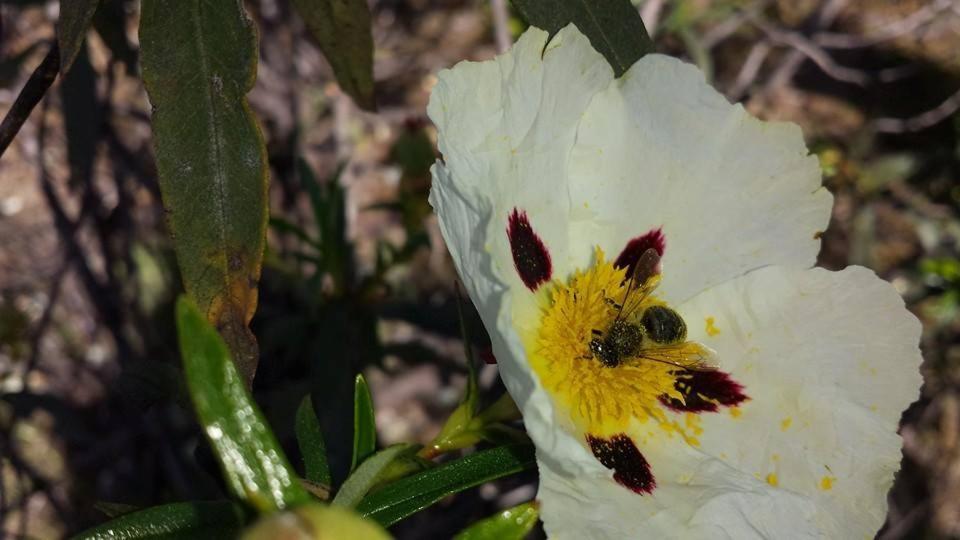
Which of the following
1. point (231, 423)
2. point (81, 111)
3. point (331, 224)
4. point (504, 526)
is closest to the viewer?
point (231, 423)

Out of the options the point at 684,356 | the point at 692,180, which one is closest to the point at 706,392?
the point at 684,356

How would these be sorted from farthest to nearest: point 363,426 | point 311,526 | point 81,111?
point 81,111, point 363,426, point 311,526

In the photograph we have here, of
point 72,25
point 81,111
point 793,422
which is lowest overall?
point 793,422

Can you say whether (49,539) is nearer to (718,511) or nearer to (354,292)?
(354,292)

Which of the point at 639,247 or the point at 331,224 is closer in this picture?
the point at 639,247

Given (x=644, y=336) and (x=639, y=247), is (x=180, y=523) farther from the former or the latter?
(x=639, y=247)

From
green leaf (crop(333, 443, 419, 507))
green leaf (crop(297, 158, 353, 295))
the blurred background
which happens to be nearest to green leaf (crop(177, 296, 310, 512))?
green leaf (crop(333, 443, 419, 507))

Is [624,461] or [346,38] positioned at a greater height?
[346,38]

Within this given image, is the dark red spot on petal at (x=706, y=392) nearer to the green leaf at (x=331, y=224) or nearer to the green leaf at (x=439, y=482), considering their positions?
Answer: the green leaf at (x=439, y=482)
